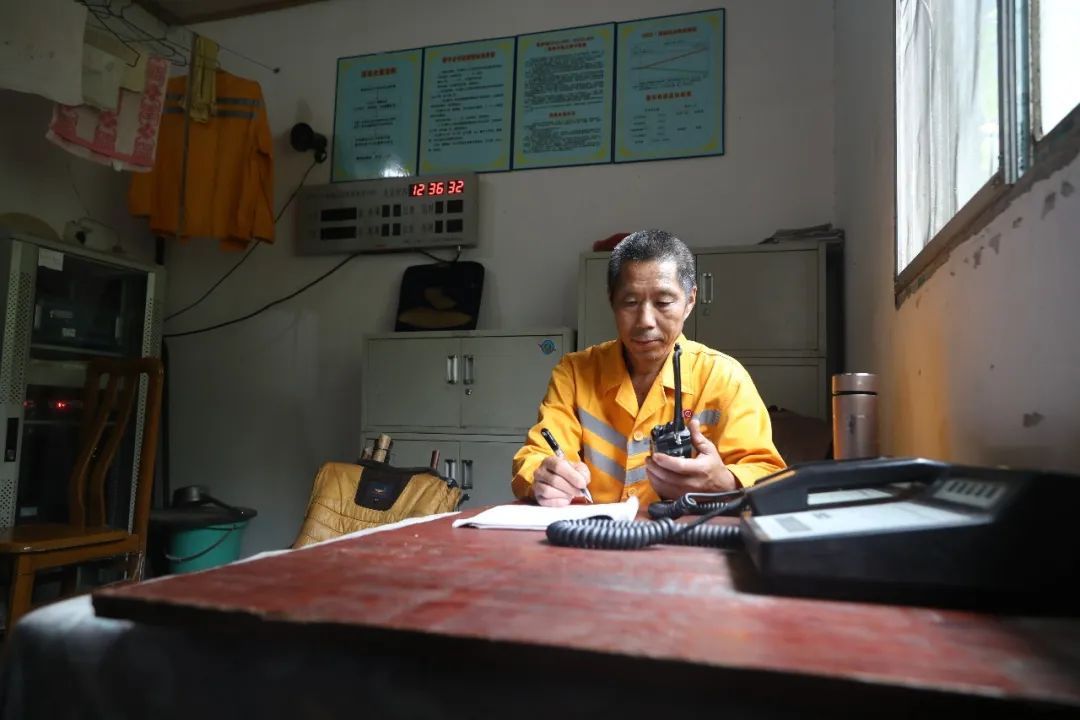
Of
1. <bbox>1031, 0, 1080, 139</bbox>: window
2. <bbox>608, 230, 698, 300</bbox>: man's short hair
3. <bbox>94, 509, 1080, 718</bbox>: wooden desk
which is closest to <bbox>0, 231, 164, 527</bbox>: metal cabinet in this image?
<bbox>608, 230, 698, 300</bbox>: man's short hair

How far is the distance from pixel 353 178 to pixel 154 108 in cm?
98

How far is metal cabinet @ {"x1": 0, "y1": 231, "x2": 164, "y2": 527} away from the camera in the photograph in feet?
9.18

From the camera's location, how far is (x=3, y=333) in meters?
2.77

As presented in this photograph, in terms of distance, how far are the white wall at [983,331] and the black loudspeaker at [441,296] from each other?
1.84 metres

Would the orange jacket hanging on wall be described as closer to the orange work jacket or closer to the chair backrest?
the chair backrest

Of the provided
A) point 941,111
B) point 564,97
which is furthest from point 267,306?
point 941,111

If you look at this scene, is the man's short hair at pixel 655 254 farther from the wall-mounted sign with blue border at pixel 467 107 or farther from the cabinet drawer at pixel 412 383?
the wall-mounted sign with blue border at pixel 467 107

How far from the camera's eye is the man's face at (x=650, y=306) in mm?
1626

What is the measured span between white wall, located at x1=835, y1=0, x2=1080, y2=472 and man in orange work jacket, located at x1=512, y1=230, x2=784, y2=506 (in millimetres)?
357

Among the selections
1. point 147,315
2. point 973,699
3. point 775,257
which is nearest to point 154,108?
point 147,315

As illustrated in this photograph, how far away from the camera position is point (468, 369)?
312 cm

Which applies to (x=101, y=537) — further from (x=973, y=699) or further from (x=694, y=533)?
(x=973, y=699)

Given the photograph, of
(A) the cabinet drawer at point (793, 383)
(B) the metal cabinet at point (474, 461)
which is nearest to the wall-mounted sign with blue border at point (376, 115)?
(B) the metal cabinet at point (474, 461)

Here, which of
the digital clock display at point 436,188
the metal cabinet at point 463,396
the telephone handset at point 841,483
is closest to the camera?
the telephone handset at point 841,483
